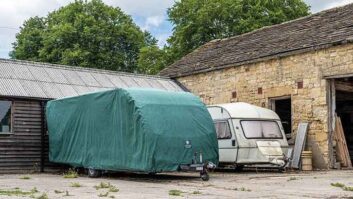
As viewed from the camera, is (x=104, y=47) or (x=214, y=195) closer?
(x=214, y=195)

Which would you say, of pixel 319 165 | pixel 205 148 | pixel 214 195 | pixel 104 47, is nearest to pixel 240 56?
pixel 319 165

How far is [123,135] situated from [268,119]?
245 inches

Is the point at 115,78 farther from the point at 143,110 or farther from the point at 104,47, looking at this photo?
the point at 104,47

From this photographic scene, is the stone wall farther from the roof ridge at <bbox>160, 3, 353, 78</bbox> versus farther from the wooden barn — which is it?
the wooden barn

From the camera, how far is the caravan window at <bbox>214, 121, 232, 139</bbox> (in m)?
18.0

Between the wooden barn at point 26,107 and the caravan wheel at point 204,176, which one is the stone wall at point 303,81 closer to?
the wooden barn at point 26,107

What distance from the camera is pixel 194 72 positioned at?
2392cm

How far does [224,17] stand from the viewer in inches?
1462

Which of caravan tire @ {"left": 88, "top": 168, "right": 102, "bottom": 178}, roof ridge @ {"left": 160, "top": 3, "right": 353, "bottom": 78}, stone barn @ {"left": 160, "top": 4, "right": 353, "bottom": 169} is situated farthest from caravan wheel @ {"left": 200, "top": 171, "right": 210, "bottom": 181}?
roof ridge @ {"left": 160, "top": 3, "right": 353, "bottom": 78}

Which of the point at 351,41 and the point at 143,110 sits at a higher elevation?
the point at 351,41

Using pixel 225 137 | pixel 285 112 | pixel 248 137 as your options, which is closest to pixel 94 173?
pixel 225 137

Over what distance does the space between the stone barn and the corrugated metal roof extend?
231 centimetres

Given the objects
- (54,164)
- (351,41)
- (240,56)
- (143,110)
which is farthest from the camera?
(240,56)

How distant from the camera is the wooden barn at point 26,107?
17.7m
